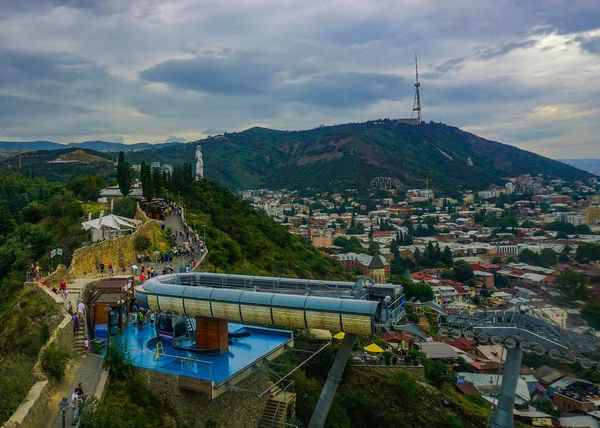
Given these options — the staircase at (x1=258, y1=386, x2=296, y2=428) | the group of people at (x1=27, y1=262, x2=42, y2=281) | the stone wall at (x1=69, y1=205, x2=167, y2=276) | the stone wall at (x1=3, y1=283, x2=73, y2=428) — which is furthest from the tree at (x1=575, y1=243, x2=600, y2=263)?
the stone wall at (x1=3, y1=283, x2=73, y2=428)

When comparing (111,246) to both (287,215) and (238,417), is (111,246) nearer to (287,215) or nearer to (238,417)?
(238,417)

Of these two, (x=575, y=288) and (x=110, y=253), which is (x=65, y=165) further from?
(x=575, y=288)

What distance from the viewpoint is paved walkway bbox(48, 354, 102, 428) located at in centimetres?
→ 939

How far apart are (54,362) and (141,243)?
40.1 feet

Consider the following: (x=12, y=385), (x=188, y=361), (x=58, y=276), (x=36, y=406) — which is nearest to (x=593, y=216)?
(x=58, y=276)

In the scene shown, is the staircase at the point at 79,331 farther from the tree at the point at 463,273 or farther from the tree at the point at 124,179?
the tree at the point at 463,273

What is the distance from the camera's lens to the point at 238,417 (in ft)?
39.4

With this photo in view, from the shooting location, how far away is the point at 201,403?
1130cm

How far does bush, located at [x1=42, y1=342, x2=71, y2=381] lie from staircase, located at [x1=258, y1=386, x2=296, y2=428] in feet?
16.7

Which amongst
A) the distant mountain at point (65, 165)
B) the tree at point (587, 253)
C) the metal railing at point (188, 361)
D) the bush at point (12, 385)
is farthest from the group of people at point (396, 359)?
the distant mountain at point (65, 165)

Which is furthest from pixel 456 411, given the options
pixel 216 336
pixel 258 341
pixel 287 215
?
pixel 287 215

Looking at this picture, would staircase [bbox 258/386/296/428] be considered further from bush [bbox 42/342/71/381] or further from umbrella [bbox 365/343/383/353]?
umbrella [bbox 365/343/383/353]

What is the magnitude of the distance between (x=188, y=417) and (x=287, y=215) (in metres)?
124

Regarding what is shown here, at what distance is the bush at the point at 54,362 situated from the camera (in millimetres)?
10176
